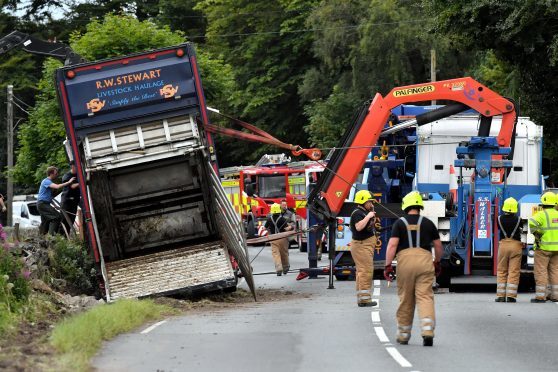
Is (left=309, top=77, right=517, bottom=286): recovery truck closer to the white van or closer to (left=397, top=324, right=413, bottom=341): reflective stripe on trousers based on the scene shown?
(left=397, top=324, right=413, bottom=341): reflective stripe on trousers

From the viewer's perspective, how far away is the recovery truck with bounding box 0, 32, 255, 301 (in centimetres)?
1973

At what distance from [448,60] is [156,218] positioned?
106ft

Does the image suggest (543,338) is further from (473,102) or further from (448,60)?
(448,60)

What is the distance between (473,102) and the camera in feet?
76.2

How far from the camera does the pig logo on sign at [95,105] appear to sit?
19734mm

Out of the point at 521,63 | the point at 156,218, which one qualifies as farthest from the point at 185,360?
the point at 521,63

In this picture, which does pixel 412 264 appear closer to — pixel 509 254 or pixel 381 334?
pixel 381 334

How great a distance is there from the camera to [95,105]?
19.8 meters

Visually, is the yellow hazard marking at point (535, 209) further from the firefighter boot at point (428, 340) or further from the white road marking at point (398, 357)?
the white road marking at point (398, 357)

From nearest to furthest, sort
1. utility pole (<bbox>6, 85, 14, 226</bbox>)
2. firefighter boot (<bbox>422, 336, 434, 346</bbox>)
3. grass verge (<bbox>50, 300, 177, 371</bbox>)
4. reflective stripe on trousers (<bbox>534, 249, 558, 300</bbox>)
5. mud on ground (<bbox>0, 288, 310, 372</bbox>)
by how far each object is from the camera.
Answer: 1. mud on ground (<bbox>0, 288, 310, 372</bbox>)
2. grass verge (<bbox>50, 300, 177, 371</bbox>)
3. firefighter boot (<bbox>422, 336, 434, 346</bbox>)
4. reflective stripe on trousers (<bbox>534, 249, 558, 300</bbox>)
5. utility pole (<bbox>6, 85, 14, 226</bbox>)

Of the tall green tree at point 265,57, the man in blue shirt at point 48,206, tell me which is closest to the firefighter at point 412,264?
the man in blue shirt at point 48,206

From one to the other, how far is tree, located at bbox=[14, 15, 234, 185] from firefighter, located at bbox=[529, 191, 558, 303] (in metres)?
24.5

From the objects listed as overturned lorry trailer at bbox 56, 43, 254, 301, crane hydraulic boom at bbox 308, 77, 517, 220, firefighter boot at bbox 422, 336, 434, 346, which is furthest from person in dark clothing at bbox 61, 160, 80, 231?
firefighter boot at bbox 422, 336, 434, 346

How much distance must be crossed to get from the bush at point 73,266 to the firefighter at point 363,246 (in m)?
4.87
